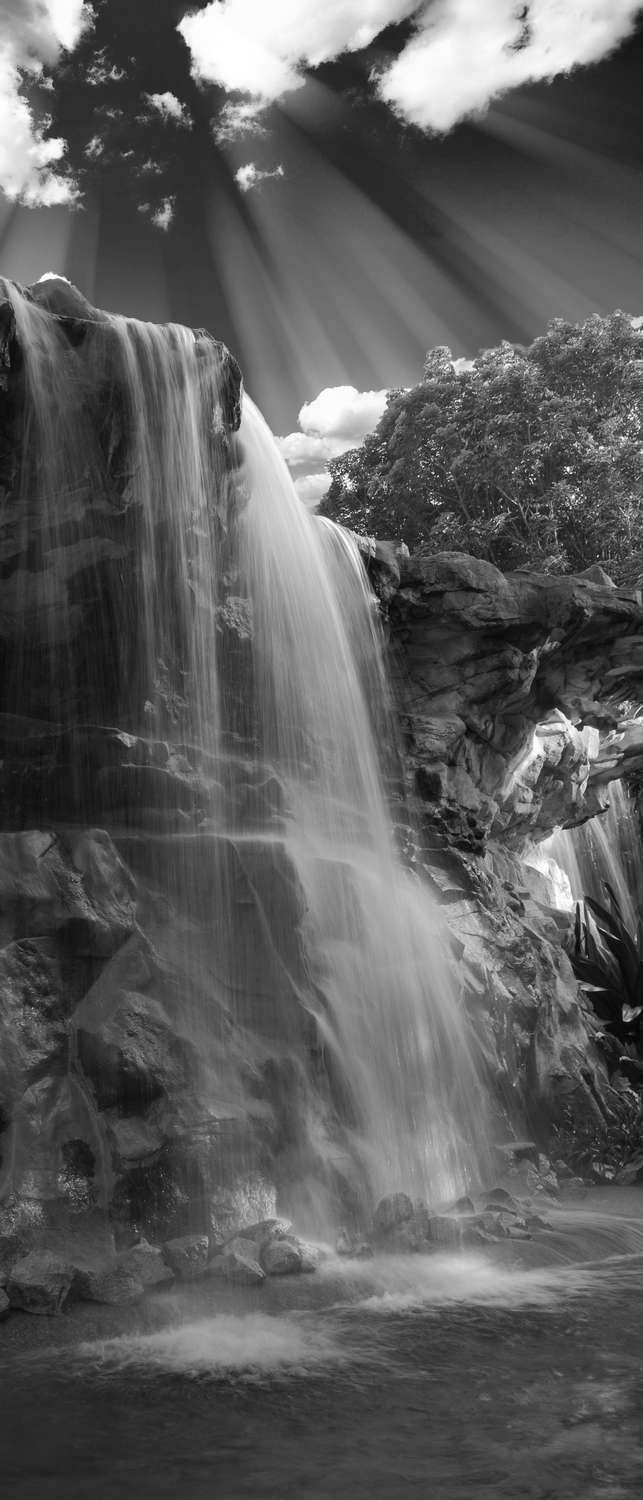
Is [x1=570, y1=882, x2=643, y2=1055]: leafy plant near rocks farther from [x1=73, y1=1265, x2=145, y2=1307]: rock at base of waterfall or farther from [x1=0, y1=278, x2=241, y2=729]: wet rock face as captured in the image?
[x1=73, y1=1265, x2=145, y2=1307]: rock at base of waterfall

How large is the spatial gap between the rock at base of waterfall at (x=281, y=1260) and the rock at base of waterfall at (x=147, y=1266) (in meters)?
0.57

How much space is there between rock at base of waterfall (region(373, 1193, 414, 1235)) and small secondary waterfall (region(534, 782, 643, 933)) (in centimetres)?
1396

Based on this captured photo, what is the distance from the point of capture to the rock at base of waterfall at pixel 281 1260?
239 inches

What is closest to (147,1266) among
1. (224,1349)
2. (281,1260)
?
(281,1260)

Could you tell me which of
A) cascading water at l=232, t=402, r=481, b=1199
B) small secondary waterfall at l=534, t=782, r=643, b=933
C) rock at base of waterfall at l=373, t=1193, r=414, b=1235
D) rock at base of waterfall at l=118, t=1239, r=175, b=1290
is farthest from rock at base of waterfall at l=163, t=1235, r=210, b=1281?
small secondary waterfall at l=534, t=782, r=643, b=933

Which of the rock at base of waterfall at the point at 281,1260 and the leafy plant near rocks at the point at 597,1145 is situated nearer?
the rock at base of waterfall at the point at 281,1260

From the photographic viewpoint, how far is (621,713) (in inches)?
695

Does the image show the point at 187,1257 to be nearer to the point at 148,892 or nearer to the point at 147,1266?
the point at 147,1266

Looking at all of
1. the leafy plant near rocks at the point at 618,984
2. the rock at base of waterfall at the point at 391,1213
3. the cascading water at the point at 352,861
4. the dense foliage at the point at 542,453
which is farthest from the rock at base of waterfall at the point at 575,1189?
the dense foliage at the point at 542,453

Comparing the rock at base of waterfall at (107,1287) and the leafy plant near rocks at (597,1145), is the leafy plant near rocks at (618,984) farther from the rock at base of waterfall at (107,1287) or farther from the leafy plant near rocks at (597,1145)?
the rock at base of waterfall at (107,1287)

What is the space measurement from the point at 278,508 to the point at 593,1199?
25.1 feet

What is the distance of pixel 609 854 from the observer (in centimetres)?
2456

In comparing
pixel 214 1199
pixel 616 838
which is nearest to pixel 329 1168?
pixel 214 1199

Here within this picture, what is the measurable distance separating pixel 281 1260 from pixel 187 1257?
56 centimetres
